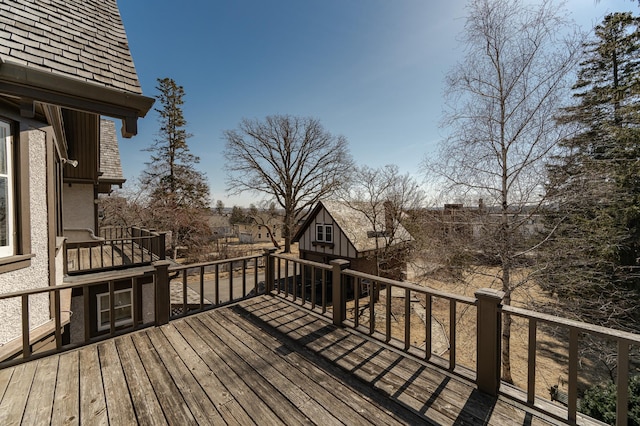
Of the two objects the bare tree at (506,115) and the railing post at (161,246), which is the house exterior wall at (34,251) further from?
the bare tree at (506,115)

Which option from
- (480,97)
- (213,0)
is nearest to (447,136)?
(480,97)

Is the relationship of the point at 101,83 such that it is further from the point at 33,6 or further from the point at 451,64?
the point at 451,64

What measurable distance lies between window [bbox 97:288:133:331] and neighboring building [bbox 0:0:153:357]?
224cm

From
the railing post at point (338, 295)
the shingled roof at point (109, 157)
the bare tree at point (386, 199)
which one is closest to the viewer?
the railing post at point (338, 295)

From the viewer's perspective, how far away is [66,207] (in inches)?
340

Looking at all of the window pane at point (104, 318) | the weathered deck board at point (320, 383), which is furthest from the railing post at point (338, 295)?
the window pane at point (104, 318)

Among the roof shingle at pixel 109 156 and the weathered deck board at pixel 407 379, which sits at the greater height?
the roof shingle at pixel 109 156

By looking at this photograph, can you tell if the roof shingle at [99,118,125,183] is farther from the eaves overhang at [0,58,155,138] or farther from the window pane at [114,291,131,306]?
the eaves overhang at [0,58,155,138]

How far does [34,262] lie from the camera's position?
12.2 feet

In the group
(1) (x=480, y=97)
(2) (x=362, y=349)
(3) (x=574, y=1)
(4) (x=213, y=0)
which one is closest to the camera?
(2) (x=362, y=349)

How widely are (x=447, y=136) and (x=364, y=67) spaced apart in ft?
16.4

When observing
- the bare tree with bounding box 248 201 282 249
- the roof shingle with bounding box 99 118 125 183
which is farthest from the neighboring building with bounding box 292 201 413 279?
the roof shingle with bounding box 99 118 125 183

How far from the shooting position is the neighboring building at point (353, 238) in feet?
43.0

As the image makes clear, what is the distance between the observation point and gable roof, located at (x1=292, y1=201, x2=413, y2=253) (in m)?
13.4
